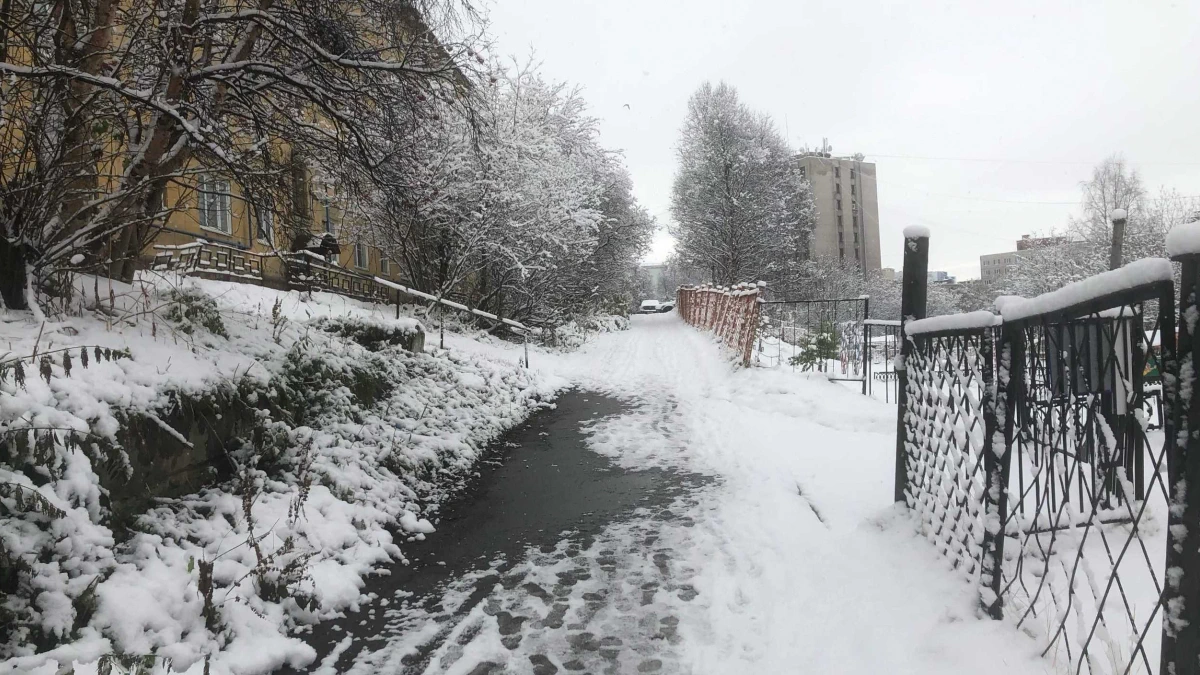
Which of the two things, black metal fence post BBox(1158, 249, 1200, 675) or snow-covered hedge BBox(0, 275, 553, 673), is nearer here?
black metal fence post BBox(1158, 249, 1200, 675)

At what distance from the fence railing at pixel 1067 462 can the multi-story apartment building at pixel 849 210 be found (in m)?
77.9

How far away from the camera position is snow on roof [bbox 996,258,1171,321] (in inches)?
68.2

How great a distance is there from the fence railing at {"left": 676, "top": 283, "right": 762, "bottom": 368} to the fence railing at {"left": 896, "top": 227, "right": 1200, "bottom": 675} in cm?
760

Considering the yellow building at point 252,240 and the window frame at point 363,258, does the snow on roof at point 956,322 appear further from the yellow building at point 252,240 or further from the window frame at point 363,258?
the window frame at point 363,258

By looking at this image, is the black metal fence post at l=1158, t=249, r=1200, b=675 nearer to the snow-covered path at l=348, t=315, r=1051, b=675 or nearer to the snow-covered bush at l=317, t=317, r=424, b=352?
the snow-covered path at l=348, t=315, r=1051, b=675

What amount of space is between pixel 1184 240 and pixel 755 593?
2.56m

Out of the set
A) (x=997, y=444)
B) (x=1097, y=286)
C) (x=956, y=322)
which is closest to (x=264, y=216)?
(x=956, y=322)

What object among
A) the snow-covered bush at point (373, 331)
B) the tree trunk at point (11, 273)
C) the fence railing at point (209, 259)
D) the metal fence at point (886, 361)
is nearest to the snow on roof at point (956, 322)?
the metal fence at point (886, 361)

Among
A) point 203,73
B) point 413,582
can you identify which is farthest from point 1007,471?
point 203,73

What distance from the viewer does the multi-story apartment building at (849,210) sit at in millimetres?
78188

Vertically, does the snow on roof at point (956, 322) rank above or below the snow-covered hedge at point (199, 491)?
above

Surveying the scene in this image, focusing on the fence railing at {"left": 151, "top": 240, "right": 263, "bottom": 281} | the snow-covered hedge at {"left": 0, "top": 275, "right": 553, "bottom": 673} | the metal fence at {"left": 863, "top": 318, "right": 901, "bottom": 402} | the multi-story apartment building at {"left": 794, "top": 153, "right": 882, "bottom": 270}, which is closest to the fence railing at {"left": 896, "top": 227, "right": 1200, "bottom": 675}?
the snow-covered hedge at {"left": 0, "top": 275, "right": 553, "bottom": 673}

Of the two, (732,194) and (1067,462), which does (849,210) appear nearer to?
(732,194)

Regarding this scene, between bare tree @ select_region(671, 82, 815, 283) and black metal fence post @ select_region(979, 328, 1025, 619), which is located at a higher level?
bare tree @ select_region(671, 82, 815, 283)
